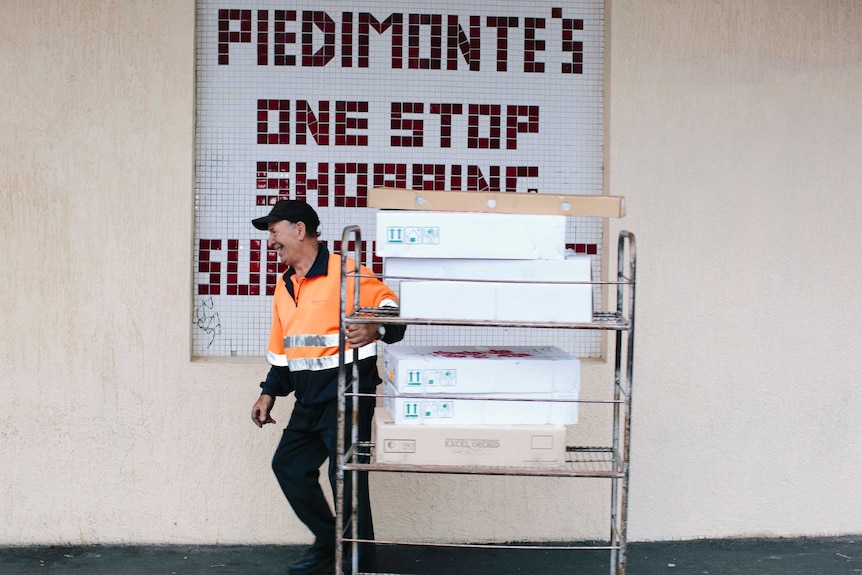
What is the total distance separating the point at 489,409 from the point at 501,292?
1.44 feet

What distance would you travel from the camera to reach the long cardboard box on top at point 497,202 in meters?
3.35

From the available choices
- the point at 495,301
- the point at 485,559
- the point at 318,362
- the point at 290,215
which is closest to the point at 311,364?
the point at 318,362

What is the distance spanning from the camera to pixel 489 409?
346 cm

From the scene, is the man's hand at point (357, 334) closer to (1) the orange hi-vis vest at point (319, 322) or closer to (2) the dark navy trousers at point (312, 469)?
(1) the orange hi-vis vest at point (319, 322)

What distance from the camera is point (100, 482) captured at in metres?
4.72

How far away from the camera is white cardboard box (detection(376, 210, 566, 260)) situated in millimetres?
3367

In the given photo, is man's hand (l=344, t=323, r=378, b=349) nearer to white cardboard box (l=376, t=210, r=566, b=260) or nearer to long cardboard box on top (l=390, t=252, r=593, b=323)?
long cardboard box on top (l=390, t=252, r=593, b=323)

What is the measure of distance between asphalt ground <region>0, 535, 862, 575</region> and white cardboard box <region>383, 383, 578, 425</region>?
4.35ft

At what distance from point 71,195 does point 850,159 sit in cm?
397

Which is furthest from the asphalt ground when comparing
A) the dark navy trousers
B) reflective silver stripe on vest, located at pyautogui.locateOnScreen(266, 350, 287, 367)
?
reflective silver stripe on vest, located at pyautogui.locateOnScreen(266, 350, 287, 367)

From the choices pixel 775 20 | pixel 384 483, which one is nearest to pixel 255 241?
pixel 384 483

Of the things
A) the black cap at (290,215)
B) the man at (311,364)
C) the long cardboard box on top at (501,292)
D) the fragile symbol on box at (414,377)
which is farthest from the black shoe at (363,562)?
the black cap at (290,215)

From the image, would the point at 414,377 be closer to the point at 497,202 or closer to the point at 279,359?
the point at 497,202

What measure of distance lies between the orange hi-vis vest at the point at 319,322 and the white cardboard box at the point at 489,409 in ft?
1.75
